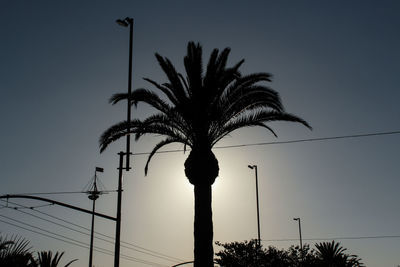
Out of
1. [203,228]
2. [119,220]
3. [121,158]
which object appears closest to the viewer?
[203,228]

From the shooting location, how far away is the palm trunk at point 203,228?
1714 centimetres

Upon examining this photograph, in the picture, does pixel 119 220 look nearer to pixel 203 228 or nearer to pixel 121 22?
pixel 203 228

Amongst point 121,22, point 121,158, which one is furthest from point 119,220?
point 121,22

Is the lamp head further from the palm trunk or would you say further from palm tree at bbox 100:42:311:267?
the palm trunk

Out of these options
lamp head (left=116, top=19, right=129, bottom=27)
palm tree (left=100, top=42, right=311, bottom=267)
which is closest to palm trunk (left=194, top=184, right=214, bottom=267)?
palm tree (left=100, top=42, right=311, bottom=267)

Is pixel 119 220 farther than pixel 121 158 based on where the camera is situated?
No

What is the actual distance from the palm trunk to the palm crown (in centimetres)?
198

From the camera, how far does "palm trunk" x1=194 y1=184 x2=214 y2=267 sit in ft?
56.2

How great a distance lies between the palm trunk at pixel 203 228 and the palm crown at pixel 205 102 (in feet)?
6.49

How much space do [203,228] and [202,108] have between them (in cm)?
494

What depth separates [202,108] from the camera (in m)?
18.5

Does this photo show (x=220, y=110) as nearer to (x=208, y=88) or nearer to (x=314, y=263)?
(x=208, y=88)

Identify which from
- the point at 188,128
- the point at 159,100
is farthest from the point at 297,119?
the point at 159,100

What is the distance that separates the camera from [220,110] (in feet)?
61.8
